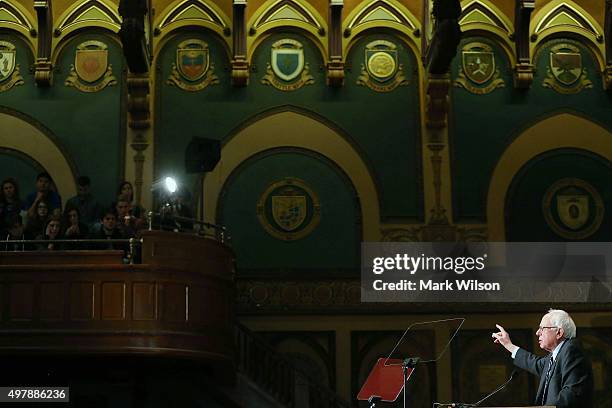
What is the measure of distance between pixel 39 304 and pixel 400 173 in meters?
5.59

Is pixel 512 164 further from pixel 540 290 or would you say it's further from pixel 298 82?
pixel 298 82

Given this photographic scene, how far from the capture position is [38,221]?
12.4 metres

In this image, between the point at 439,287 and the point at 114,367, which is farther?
the point at 439,287

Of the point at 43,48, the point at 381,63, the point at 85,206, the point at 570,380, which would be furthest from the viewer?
the point at 381,63

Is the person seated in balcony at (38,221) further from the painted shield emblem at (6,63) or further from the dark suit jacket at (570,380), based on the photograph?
A: the dark suit jacket at (570,380)

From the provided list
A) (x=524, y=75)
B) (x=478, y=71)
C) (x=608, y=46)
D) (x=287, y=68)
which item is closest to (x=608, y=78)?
(x=608, y=46)

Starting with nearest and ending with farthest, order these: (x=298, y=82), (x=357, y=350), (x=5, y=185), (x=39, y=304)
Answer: (x=39, y=304), (x=5, y=185), (x=357, y=350), (x=298, y=82)

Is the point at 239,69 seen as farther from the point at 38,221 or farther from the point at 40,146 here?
the point at 38,221

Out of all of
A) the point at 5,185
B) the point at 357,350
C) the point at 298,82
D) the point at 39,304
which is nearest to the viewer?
the point at 39,304

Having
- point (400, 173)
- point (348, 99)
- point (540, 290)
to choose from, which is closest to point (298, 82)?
point (348, 99)

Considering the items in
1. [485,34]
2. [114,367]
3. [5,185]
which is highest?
[485,34]

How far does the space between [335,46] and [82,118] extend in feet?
12.2

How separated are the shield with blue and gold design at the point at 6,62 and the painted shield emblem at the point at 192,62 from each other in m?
2.33

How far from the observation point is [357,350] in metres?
14.3
